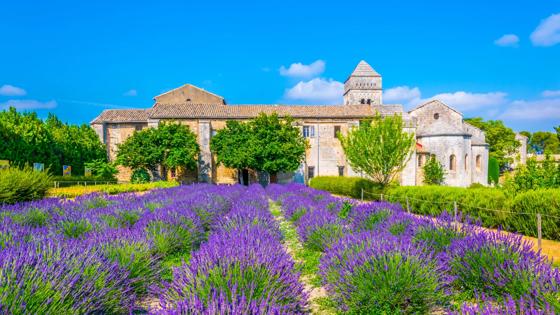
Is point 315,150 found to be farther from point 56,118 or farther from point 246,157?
point 56,118

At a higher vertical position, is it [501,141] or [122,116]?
[122,116]

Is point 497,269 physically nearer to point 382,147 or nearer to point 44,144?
point 382,147

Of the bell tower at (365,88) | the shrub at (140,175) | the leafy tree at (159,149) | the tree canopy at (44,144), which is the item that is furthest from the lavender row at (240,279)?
the bell tower at (365,88)

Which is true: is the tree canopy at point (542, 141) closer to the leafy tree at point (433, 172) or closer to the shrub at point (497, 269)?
the leafy tree at point (433, 172)

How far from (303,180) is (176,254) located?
24.4m

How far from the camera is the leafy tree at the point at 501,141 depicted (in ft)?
124

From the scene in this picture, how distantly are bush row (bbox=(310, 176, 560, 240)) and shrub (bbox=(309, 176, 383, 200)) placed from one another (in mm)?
2060

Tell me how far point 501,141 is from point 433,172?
17.2m

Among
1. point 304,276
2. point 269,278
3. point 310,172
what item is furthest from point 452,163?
point 269,278

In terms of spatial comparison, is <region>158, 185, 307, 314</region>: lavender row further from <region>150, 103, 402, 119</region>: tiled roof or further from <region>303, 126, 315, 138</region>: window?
<region>303, 126, 315, 138</region>: window

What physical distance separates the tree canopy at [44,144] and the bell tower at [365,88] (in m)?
31.7

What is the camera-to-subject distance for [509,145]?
37781 millimetres

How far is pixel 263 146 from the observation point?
81.1ft

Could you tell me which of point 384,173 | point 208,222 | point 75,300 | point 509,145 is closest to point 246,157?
point 384,173
